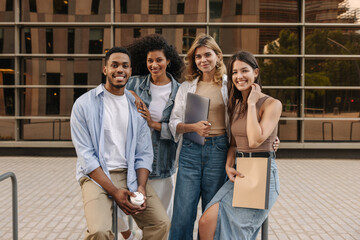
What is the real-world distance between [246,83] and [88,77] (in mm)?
7609

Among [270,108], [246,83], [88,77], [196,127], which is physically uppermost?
[88,77]

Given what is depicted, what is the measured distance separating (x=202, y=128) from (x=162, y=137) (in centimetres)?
65

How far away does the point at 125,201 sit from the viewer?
8.85 ft

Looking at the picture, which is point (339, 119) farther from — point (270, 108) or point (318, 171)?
point (270, 108)

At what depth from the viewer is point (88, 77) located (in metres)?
9.45

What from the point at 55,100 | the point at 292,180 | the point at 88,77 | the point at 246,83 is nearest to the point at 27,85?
the point at 55,100

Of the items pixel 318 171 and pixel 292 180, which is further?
pixel 318 171

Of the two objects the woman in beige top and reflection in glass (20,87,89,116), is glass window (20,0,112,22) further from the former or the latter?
the woman in beige top

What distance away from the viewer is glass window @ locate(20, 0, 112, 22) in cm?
930

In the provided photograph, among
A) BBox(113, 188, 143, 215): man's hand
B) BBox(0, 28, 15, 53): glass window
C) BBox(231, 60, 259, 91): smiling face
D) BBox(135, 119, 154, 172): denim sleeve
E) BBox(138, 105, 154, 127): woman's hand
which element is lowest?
BBox(113, 188, 143, 215): man's hand

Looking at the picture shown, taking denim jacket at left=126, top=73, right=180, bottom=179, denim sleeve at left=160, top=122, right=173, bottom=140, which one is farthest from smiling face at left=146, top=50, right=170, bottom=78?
denim sleeve at left=160, top=122, right=173, bottom=140

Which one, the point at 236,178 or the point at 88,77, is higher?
the point at 88,77

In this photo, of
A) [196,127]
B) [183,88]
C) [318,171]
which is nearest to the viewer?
[196,127]

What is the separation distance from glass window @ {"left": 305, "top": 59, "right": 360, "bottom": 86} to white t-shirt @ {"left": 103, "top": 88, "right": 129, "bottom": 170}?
25.2 feet
